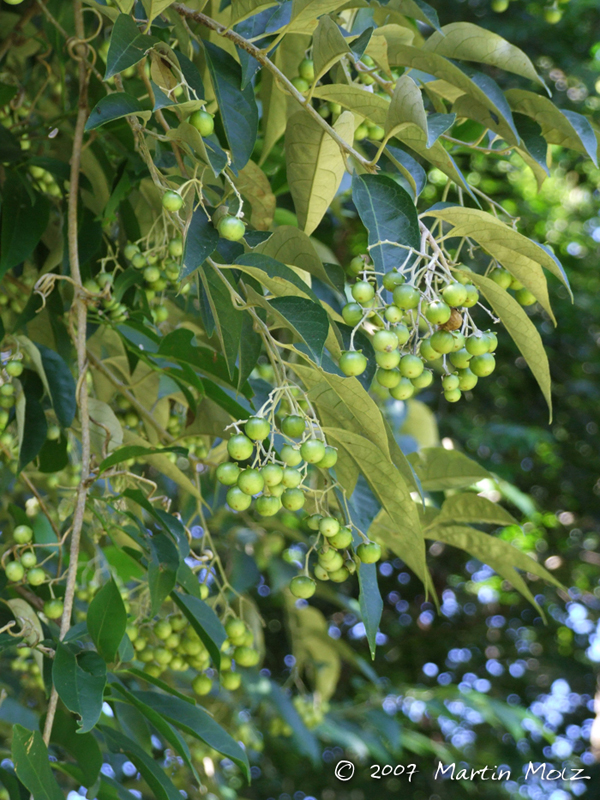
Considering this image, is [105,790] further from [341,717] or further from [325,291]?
[341,717]

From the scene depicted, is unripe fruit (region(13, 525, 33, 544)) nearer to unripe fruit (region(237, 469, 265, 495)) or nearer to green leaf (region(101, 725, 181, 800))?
green leaf (region(101, 725, 181, 800))

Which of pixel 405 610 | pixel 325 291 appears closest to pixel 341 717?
pixel 405 610

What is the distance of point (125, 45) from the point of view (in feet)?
2.48

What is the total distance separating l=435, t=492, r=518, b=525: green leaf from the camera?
40.5 inches

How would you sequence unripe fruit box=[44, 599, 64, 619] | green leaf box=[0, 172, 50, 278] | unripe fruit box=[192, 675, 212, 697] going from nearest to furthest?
unripe fruit box=[44, 599, 64, 619] < green leaf box=[0, 172, 50, 278] < unripe fruit box=[192, 675, 212, 697]

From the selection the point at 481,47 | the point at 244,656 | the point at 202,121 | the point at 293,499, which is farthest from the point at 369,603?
the point at 481,47

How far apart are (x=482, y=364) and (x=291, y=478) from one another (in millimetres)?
225

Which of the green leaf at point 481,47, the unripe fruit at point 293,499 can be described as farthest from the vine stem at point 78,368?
the green leaf at point 481,47

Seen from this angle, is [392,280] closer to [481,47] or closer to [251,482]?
[251,482]

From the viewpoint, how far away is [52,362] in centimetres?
102

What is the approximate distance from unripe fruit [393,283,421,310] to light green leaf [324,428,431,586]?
131 millimetres

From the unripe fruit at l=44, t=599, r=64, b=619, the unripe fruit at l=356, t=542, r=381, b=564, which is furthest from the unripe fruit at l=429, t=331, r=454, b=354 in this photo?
the unripe fruit at l=44, t=599, r=64, b=619

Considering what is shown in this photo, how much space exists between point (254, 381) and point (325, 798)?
124 inches

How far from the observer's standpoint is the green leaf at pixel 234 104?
0.85 metres
